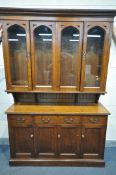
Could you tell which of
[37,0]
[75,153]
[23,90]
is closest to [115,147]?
[75,153]

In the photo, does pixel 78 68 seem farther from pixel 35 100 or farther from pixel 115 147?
pixel 115 147

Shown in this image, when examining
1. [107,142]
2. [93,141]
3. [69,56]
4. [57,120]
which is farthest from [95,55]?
[107,142]

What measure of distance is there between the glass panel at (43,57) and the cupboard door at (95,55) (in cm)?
49

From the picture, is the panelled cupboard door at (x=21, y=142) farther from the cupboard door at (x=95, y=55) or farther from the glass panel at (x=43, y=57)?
the cupboard door at (x=95, y=55)

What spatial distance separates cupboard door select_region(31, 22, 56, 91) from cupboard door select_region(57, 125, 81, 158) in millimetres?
639

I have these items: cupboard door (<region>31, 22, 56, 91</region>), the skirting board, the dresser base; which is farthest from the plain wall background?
the dresser base

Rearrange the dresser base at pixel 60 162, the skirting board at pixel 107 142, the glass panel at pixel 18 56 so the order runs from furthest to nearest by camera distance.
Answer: the skirting board at pixel 107 142 → the dresser base at pixel 60 162 → the glass panel at pixel 18 56

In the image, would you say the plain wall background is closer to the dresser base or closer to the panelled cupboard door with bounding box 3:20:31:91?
the panelled cupboard door with bounding box 3:20:31:91

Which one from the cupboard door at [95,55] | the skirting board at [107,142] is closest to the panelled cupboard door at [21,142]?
the skirting board at [107,142]

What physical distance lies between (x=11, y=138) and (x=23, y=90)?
2.31 ft

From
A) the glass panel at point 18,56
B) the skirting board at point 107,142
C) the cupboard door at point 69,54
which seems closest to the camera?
the cupboard door at point 69,54

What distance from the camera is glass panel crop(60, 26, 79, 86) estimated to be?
2.10 meters

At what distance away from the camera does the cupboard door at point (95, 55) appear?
200cm

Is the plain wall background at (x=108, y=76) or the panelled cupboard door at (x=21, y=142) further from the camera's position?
the plain wall background at (x=108, y=76)
